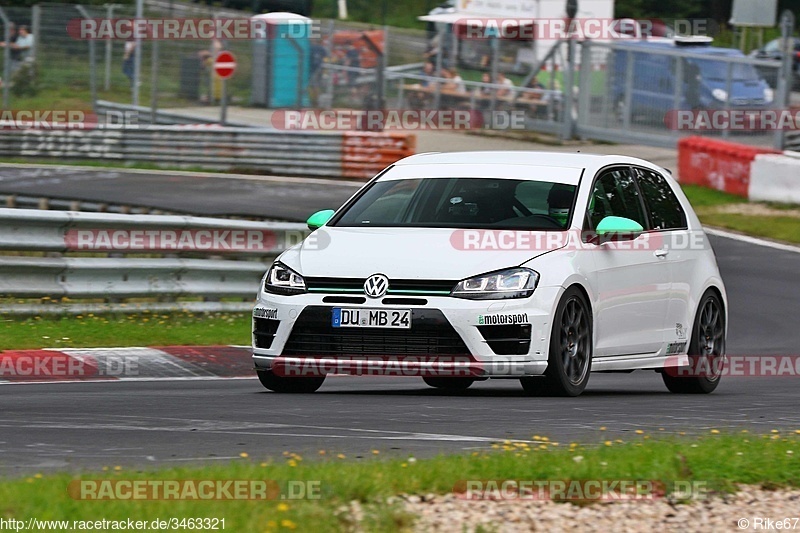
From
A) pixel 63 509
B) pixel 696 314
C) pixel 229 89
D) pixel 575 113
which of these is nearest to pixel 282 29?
pixel 229 89

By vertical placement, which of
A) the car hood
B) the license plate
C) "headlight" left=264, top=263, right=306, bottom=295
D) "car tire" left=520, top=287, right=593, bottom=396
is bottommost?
"car tire" left=520, top=287, right=593, bottom=396

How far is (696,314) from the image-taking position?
1062 cm

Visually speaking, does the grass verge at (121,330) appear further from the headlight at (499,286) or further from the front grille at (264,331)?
the headlight at (499,286)

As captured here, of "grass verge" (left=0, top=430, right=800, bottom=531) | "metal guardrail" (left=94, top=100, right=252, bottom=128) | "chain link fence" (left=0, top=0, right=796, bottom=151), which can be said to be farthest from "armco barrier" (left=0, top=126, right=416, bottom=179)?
"grass verge" (left=0, top=430, right=800, bottom=531)

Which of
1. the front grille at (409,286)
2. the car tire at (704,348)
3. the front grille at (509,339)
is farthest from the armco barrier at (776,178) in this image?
the front grille at (409,286)

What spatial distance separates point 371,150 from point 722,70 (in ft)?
20.7

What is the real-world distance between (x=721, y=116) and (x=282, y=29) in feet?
28.0

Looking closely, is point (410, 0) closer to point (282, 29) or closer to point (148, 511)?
point (282, 29)

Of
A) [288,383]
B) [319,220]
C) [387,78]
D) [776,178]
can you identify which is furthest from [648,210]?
[387,78]

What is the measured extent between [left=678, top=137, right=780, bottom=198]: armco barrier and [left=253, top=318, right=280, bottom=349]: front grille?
56.4 feet

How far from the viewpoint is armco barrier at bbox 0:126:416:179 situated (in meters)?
27.5

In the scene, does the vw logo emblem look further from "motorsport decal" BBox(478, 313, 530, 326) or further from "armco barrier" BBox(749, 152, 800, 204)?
"armco barrier" BBox(749, 152, 800, 204)

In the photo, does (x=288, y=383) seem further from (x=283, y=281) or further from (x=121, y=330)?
(x=121, y=330)

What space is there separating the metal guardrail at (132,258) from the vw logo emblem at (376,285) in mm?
4290
